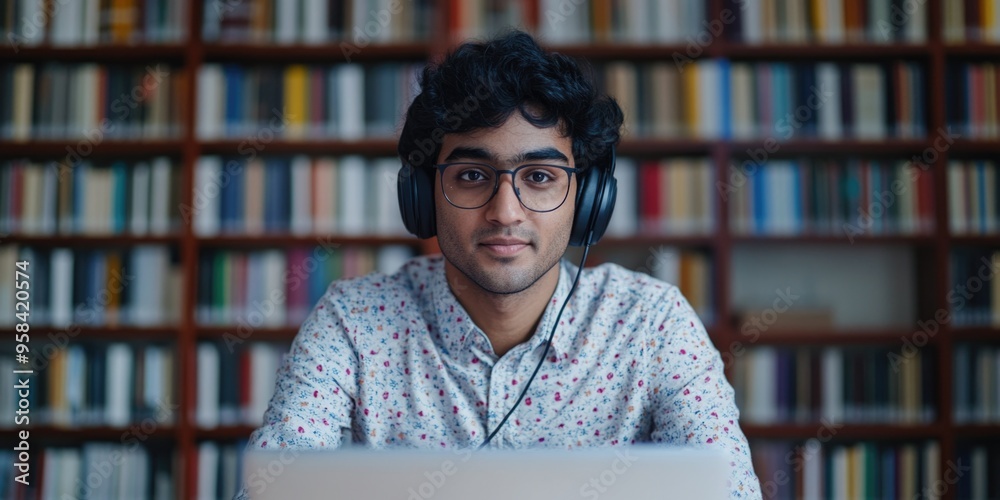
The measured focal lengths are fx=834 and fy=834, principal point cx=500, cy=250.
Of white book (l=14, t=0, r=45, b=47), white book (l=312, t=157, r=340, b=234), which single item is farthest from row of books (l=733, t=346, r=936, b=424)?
white book (l=14, t=0, r=45, b=47)

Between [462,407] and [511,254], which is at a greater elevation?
[511,254]

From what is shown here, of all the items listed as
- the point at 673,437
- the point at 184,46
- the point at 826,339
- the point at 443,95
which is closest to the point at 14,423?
the point at 184,46

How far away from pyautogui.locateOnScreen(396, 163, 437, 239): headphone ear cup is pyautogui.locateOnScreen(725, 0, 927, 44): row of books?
1647mm

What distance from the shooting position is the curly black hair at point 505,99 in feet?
3.88

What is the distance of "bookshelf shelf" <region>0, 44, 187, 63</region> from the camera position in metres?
2.55

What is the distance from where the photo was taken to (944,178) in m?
2.49

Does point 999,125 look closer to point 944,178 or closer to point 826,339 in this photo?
point 944,178

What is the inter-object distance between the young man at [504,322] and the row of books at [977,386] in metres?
1.69

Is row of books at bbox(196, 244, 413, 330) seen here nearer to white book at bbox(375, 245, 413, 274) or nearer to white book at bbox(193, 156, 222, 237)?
white book at bbox(375, 245, 413, 274)

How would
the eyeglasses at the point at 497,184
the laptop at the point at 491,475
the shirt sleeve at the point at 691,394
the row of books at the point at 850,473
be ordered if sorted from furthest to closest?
1. the row of books at the point at 850,473
2. the eyeglasses at the point at 497,184
3. the shirt sleeve at the point at 691,394
4. the laptop at the point at 491,475

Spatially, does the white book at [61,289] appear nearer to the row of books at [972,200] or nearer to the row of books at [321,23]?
the row of books at [321,23]

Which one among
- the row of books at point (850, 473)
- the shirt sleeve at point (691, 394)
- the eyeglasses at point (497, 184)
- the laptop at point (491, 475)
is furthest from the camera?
the row of books at point (850, 473)

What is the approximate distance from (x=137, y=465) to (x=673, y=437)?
6.43ft

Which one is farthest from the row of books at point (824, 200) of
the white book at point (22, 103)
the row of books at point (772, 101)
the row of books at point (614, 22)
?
the white book at point (22, 103)
